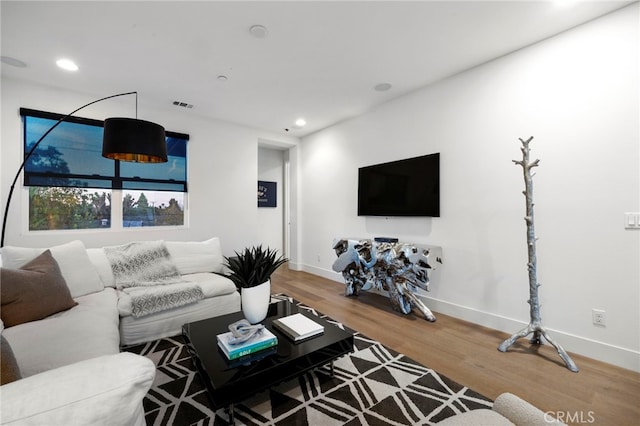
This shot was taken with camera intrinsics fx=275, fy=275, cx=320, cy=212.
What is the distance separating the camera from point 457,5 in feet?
6.92

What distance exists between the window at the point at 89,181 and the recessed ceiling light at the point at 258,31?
2.46 meters

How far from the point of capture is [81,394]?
67 cm

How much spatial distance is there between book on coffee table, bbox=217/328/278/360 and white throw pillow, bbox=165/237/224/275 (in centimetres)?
175

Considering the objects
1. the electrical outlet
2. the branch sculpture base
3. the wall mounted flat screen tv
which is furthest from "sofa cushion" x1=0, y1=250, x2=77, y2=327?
the electrical outlet

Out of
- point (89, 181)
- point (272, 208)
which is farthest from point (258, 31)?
point (272, 208)

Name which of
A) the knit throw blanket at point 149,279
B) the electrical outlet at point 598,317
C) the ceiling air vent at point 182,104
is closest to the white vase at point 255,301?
the knit throw blanket at point 149,279

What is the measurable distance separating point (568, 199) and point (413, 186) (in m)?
1.52

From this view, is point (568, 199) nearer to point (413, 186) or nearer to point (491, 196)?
point (491, 196)

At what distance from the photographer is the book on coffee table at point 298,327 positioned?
1883mm

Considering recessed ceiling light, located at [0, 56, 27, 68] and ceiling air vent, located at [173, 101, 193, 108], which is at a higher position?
ceiling air vent, located at [173, 101, 193, 108]

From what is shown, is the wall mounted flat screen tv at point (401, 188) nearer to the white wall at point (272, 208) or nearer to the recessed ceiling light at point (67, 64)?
the white wall at point (272, 208)

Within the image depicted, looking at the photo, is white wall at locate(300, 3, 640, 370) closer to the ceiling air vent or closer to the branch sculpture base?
the branch sculpture base

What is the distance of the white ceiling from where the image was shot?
2154 mm

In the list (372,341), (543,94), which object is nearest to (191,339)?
(372,341)
